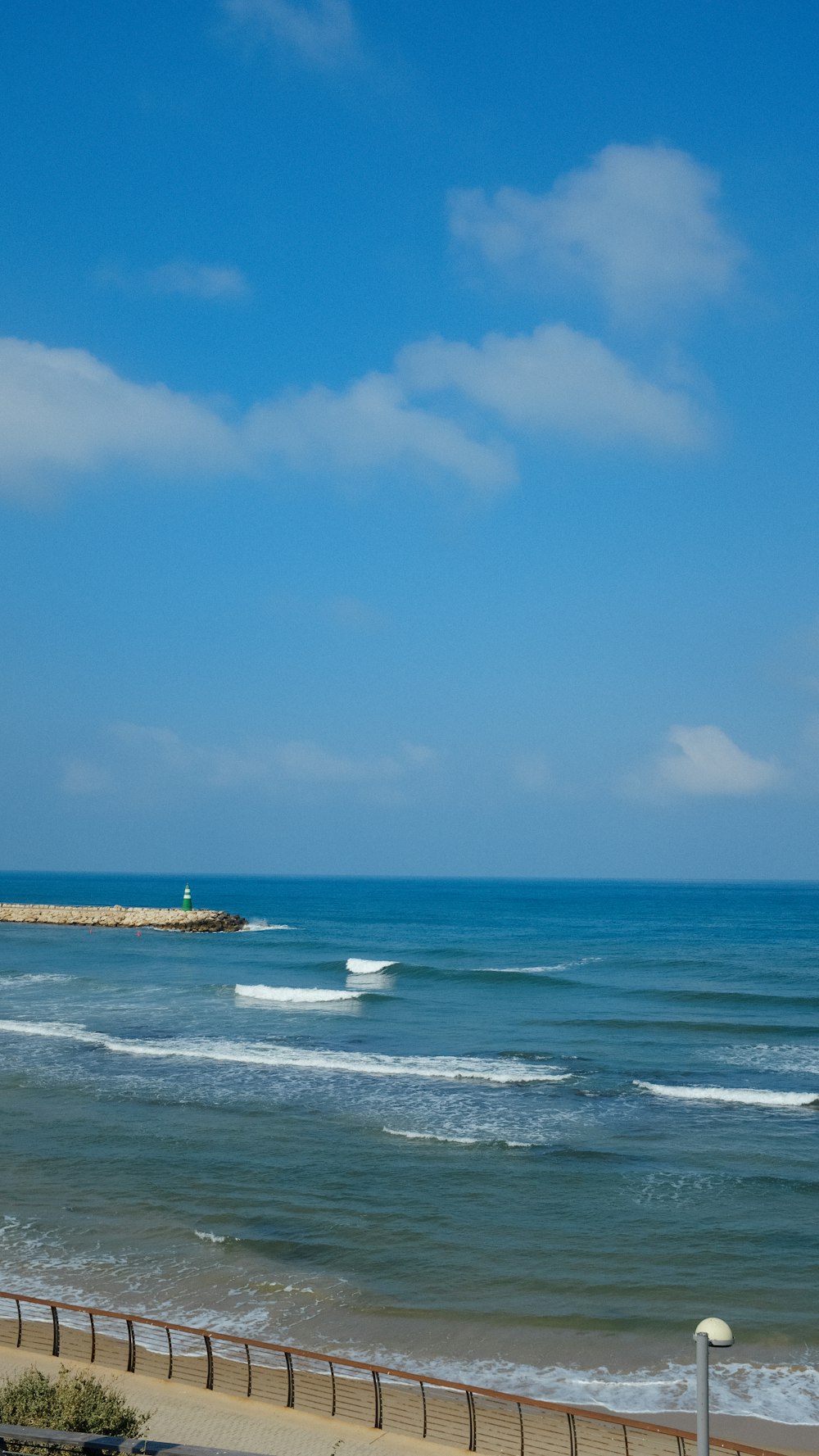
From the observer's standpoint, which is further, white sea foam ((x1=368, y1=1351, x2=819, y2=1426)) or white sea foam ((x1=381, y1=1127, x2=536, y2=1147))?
white sea foam ((x1=381, y1=1127, x2=536, y2=1147))

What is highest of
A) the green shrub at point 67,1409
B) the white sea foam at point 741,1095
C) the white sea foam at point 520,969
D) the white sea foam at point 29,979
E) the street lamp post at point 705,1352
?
the street lamp post at point 705,1352

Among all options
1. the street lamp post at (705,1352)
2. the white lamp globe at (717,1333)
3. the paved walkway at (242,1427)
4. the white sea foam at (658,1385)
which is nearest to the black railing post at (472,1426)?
the paved walkway at (242,1427)

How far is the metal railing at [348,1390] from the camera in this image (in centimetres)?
1129

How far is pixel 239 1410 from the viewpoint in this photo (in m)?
12.1

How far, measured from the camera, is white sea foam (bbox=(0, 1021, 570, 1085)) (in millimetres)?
30125

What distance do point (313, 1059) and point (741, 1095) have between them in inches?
502

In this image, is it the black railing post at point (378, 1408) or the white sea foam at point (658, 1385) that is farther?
the white sea foam at point (658, 1385)

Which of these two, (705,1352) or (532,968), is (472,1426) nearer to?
(705,1352)

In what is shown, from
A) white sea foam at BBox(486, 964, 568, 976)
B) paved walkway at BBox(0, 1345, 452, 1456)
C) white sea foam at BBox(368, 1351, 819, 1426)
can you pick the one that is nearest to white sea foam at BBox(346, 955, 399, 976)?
white sea foam at BBox(486, 964, 568, 976)

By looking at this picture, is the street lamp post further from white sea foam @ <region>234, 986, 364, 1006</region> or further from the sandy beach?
white sea foam @ <region>234, 986, 364, 1006</region>

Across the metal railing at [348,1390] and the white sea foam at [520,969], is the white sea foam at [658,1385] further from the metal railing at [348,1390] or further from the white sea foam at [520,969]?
the white sea foam at [520,969]

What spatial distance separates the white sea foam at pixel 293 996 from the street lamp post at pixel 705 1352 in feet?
127

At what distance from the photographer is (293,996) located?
4672cm

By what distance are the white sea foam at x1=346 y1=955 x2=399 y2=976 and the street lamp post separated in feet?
159
